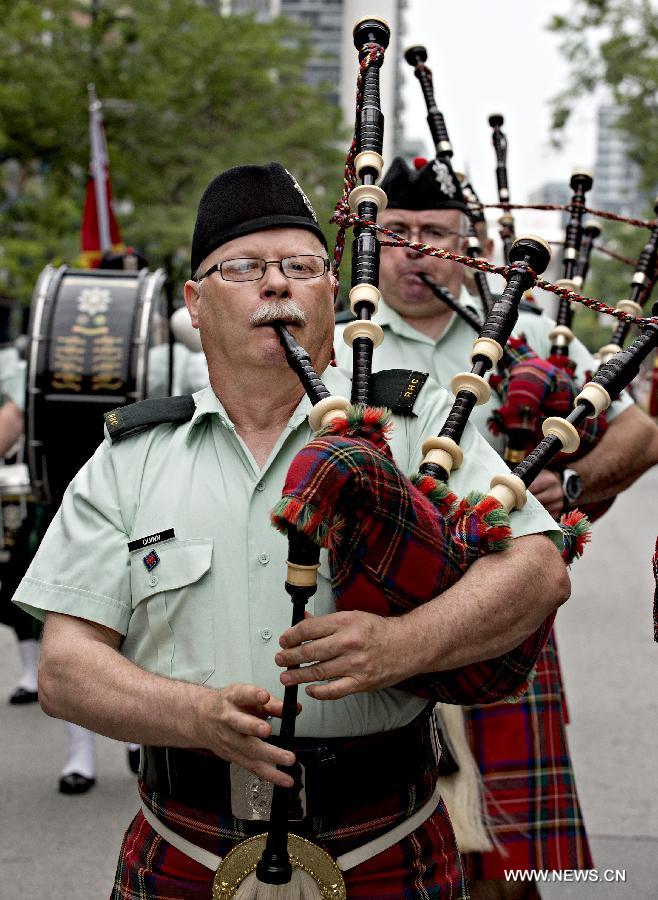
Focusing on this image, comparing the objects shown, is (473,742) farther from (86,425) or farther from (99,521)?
(86,425)

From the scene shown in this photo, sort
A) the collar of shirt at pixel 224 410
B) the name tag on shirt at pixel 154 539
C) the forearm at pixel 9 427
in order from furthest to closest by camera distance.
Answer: the forearm at pixel 9 427
the collar of shirt at pixel 224 410
the name tag on shirt at pixel 154 539

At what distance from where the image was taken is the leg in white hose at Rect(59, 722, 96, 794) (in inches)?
201

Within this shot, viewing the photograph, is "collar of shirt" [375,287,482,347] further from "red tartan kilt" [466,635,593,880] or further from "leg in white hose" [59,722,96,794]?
"leg in white hose" [59,722,96,794]

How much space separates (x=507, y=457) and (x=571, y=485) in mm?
197

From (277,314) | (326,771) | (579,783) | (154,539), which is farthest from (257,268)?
(579,783)

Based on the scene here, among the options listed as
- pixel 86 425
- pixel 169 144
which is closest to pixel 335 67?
pixel 169 144

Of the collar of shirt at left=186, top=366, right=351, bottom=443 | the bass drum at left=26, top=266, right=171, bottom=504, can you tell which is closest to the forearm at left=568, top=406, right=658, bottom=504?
the collar of shirt at left=186, top=366, right=351, bottom=443

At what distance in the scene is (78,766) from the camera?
5.15 m

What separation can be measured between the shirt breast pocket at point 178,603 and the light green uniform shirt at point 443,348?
1.46 meters

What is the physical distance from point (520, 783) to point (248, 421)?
158 cm

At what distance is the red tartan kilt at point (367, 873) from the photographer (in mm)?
2049

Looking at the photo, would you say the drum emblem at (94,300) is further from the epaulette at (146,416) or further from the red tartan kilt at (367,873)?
the red tartan kilt at (367,873)

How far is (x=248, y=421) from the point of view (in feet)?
7.35

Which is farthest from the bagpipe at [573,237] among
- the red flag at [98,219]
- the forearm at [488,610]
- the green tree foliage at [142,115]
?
the green tree foliage at [142,115]
